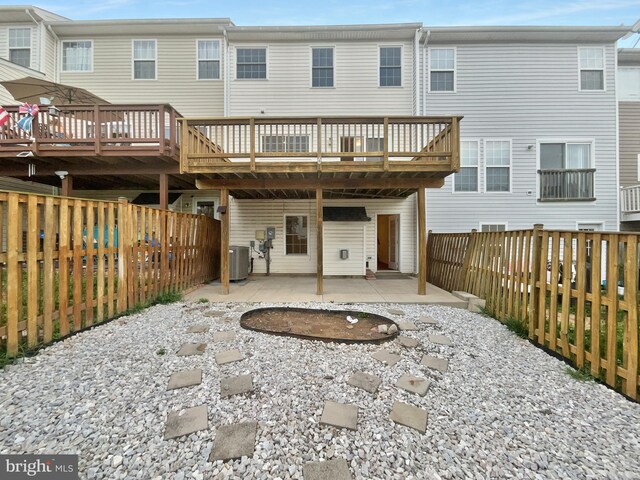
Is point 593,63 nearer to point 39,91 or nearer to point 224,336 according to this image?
point 224,336

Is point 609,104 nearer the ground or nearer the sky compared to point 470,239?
nearer the sky

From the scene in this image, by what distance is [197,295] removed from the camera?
19.1ft

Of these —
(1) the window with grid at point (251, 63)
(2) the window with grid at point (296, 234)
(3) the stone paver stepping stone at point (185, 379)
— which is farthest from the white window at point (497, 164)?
(3) the stone paver stepping stone at point (185, 379)

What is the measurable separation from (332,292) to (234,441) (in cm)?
447

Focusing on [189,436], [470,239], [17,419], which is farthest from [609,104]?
[17,419]

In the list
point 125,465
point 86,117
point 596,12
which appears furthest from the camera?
point 596,12

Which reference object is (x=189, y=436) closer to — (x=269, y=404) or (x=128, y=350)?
(x=269, y=404)

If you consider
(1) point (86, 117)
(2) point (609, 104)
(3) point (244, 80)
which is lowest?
(1) point (86, 117)

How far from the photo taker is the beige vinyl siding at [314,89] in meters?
9.04

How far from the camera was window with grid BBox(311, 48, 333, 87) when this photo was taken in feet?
29.9

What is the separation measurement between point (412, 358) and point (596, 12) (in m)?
16.2

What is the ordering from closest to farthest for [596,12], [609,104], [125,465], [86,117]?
[125,465]
[86,117]
[609,104]
[596,12]

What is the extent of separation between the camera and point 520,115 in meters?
8.87

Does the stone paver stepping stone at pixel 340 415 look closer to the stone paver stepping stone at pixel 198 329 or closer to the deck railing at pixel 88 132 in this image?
the stone paver stepping stone at pixel 198 329
